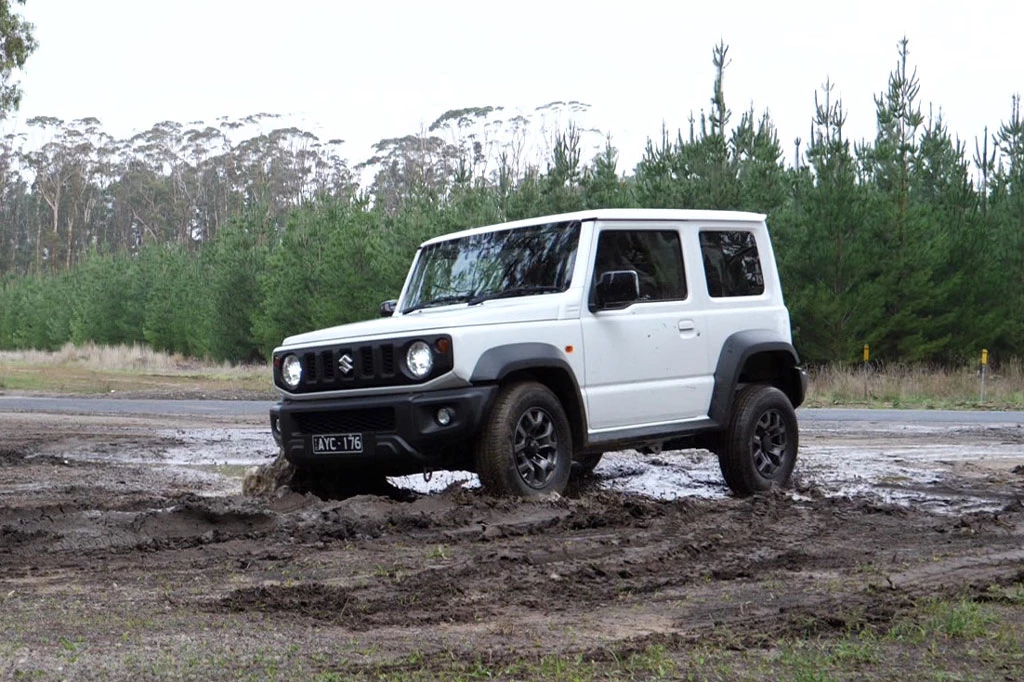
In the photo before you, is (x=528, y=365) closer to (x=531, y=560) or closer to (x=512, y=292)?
(x=512, y=292)

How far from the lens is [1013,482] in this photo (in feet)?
34.7

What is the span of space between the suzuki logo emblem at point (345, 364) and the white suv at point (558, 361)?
1cm

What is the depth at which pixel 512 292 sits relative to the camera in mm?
8828

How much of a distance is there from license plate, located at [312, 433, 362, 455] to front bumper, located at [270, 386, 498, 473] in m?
0.03

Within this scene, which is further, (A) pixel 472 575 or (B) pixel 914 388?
(B) pixel 914 388

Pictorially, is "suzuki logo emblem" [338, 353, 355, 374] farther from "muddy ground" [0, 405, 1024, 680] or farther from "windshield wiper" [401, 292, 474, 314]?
"windshield wiper" [401, 292, 474, 314]

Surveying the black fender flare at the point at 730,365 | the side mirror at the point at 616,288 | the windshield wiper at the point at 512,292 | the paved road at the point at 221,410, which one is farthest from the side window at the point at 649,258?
the paved road at the point at 221,410

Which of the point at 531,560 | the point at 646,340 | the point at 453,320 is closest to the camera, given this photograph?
the point at 531,560

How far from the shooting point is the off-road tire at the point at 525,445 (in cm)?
807

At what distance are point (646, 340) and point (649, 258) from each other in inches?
25.1

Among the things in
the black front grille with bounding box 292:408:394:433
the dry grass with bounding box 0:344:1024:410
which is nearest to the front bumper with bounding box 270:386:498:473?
the black front grille with bounding box 292:408:394:433

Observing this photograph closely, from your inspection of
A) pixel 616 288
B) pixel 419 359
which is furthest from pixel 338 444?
pixel 616 288

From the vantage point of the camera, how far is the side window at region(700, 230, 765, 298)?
959 cm

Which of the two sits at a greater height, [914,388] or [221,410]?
[221,410]
